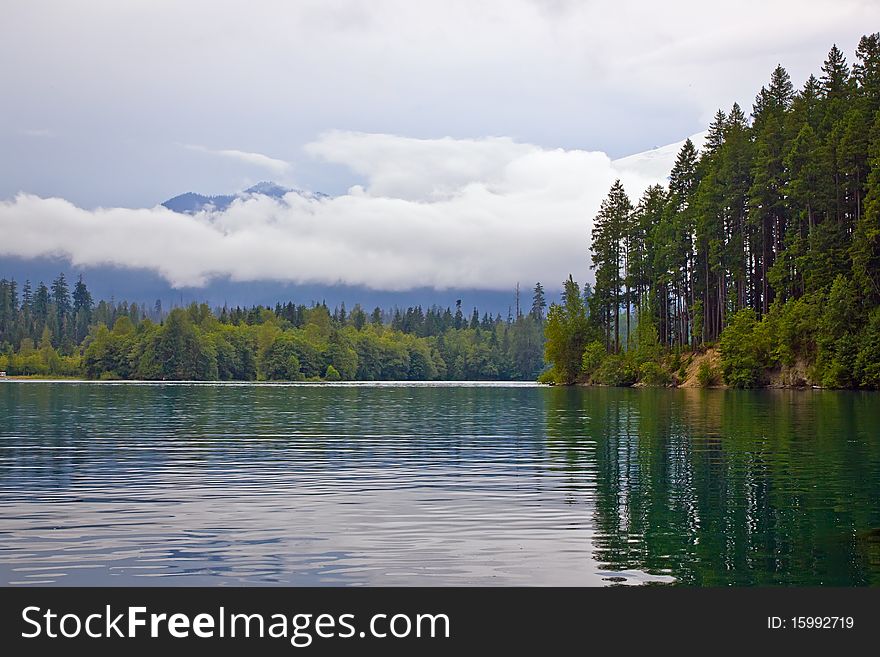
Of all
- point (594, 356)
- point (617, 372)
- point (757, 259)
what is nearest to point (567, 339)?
point (594, 356)

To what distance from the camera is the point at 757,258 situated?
406 feet

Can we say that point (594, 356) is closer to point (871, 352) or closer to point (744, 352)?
point (744, 352)

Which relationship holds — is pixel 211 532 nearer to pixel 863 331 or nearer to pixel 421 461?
pixel 421 461

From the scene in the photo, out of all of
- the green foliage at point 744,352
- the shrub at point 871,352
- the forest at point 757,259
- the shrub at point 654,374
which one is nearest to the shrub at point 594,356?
the forest at point 757,259

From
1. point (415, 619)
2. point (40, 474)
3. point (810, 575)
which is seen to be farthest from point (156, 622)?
point (40, 474)

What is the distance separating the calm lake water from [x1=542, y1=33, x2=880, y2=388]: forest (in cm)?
4988

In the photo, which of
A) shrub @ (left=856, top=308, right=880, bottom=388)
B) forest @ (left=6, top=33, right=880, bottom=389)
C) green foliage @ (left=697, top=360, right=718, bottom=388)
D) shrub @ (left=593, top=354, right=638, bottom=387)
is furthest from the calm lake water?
shrub @ (left=593, top=354, right=638, bottom=387)

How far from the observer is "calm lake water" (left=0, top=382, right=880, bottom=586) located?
18391 mm

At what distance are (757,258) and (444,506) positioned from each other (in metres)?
105

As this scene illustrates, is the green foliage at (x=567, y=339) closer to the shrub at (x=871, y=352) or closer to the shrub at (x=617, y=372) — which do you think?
the shrub at (x=617, y=372)

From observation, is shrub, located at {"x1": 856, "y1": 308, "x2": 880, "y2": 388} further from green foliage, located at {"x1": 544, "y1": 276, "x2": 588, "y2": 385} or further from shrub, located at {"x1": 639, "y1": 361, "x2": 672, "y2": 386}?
green foliage, located at {"x1": 544, "y1": 276, "x2": 588, "y2": 385}

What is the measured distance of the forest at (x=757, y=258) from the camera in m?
96.7

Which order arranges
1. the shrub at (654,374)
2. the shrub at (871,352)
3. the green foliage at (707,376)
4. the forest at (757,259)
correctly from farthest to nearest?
1. the shrub at (654,374)
2. the green foliage at (707,376)
3. the forest at (757,259)
4. the shrub at (871,352)

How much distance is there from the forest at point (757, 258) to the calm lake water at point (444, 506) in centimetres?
4988
